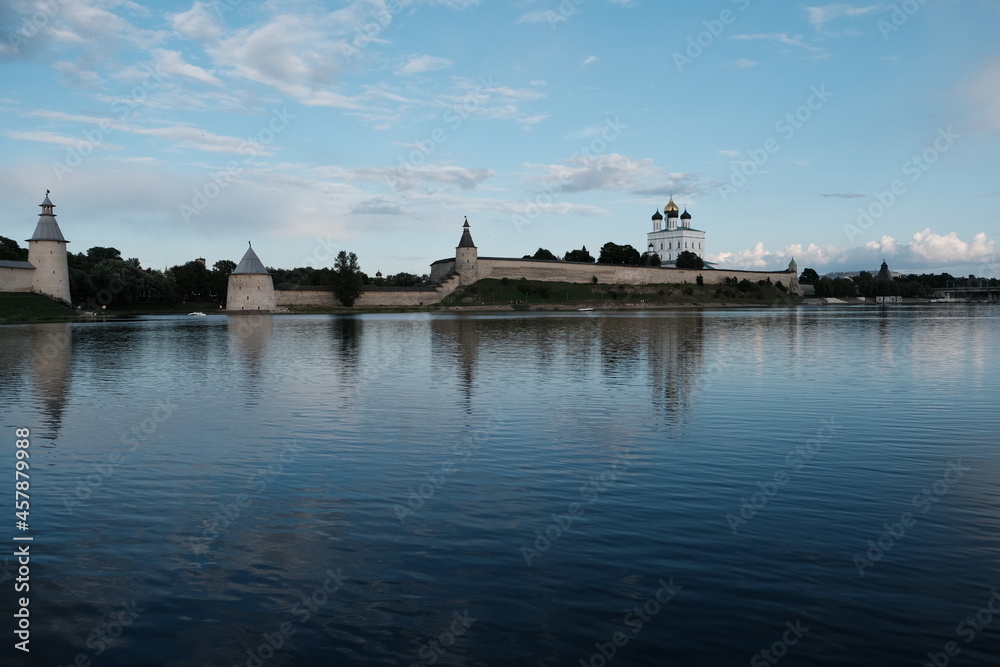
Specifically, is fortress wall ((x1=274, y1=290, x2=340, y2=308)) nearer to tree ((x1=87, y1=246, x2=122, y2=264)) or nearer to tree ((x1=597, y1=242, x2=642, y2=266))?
tree ((x1=87, y1=246, x2=122, y2=264))

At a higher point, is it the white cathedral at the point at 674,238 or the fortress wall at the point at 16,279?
the white cathedral at the point at 674,238

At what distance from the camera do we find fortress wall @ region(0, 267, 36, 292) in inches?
2486

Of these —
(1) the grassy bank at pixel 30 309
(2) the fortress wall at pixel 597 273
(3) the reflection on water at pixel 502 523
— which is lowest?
(3) the reflection on water at pixel 502 523

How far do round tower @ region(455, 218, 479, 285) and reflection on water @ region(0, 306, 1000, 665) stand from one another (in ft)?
277

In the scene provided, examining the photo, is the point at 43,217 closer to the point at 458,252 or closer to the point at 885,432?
the point at 458,252

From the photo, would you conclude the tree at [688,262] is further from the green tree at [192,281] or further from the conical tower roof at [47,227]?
the conical tower roof at [47,227]

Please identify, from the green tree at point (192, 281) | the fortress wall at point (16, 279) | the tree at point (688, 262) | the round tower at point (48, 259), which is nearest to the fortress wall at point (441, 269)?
the green tree at point (192, 281)

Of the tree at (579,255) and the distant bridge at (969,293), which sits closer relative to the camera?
the tree at (579,255)

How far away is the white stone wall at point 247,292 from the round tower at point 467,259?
27531 mm

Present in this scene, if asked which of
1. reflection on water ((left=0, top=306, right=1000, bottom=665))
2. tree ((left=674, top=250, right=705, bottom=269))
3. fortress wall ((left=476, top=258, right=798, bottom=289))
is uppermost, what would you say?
tree ((left=674, top=250, right=705, bottom=269))

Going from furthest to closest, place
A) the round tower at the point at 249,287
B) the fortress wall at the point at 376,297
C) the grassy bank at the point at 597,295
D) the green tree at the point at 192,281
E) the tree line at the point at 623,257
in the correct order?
the tree line at the point at 623,257, the grassy bank at the point at 597,295, the fortress wall at the point at 376,297, the green tree at the point at 192,281, the round tower at the point at 249,287

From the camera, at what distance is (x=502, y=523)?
6672mm

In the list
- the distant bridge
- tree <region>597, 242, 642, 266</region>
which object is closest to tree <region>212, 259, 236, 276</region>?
tree <region>597, 242, 642, 266</region>

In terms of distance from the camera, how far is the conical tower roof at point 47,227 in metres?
65.0
